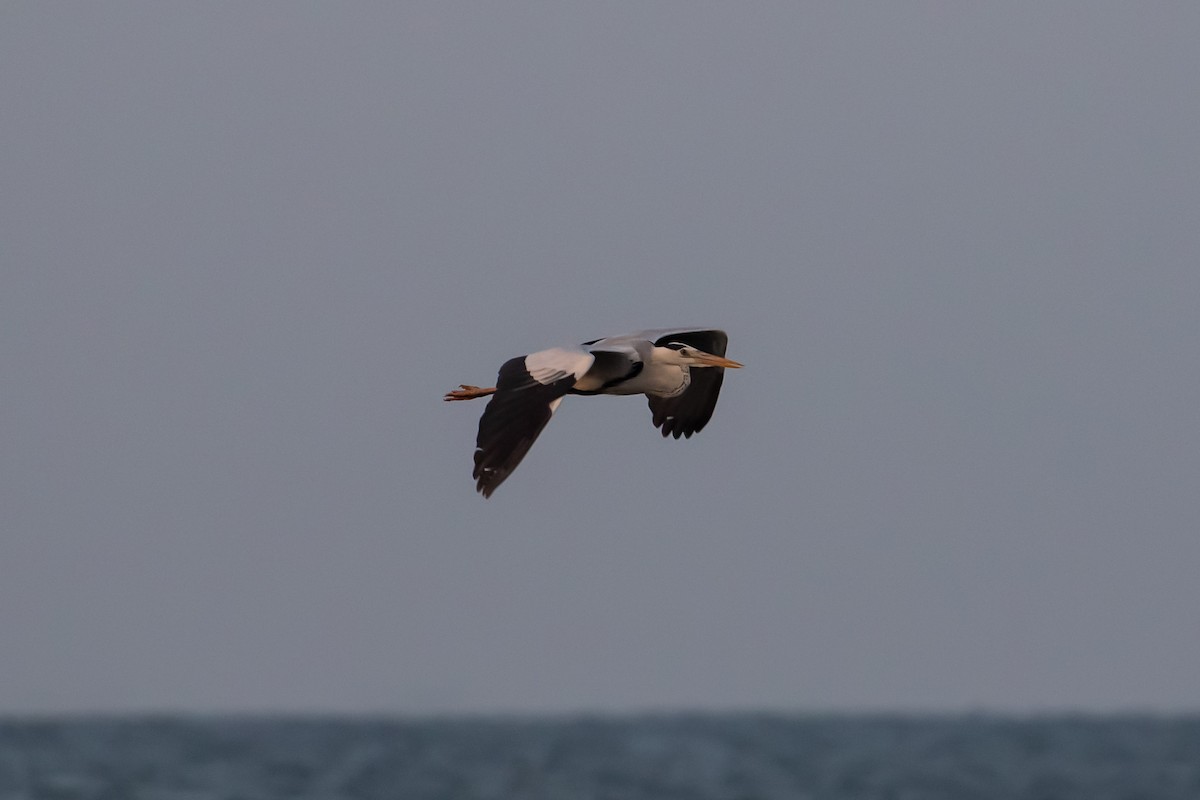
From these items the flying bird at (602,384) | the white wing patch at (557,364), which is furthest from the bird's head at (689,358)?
the white wing patch at (557,364)

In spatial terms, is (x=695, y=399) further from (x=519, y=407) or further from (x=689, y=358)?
(x=519, y=407)

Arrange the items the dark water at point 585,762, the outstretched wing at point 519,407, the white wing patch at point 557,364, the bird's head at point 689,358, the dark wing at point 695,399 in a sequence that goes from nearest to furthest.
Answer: the outstretched wing at point 519,407 → the white wing patch at point 557,364 → the bird's head at point 689,358 → the dark wing at point 695,399 → the dark water at point 585,762

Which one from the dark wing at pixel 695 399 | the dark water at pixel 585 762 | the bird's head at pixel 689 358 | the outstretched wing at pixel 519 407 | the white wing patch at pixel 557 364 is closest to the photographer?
A: the outstretched wing at pixel 519 407

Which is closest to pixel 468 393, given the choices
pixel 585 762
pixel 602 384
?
pixel 602 384

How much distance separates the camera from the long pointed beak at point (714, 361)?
2333cm

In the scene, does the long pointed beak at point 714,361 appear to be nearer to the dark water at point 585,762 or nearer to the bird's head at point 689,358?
the bird's head at point 689,358

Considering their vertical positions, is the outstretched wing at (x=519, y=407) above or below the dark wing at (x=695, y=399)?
below

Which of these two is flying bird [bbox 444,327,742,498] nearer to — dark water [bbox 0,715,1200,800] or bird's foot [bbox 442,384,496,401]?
bird's foot [bbox 442,384,496,401]

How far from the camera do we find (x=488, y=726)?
11531 centimetres

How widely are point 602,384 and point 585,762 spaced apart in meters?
65.2

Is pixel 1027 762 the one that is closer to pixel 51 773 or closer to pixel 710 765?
pixel 710 765

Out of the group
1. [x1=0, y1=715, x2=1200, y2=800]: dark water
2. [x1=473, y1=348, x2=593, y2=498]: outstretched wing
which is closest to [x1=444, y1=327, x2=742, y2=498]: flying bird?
[x1=473, y1=348, x2=593, y2=498]: outstretched wing

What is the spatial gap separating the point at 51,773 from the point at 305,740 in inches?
782

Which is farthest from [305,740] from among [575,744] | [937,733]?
[937,733]
